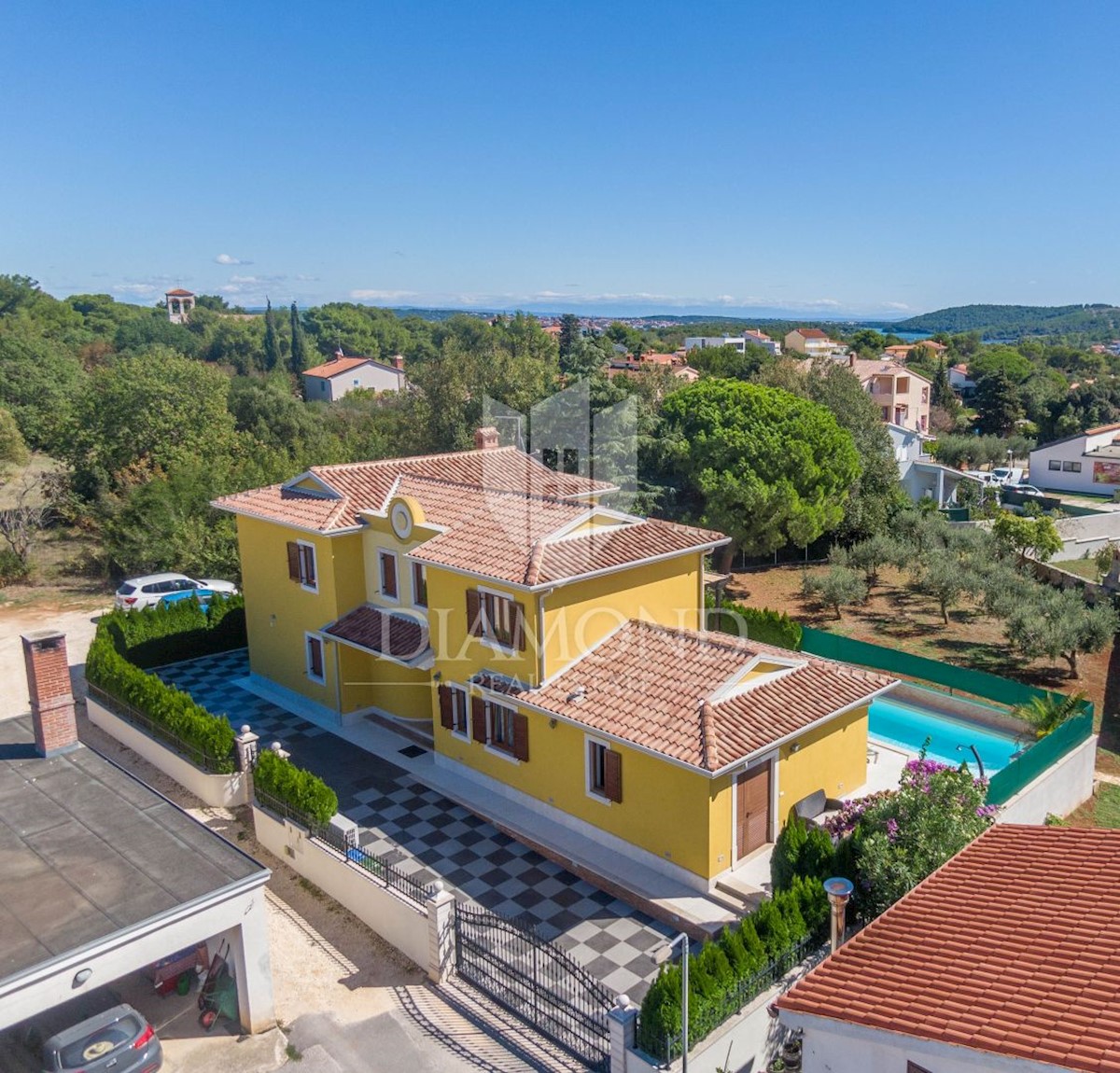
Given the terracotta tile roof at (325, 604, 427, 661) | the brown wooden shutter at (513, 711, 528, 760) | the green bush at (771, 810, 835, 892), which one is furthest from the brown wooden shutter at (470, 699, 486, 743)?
the green bush at (771, 810, 835, 892)

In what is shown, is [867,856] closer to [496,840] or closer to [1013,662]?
[496,840]

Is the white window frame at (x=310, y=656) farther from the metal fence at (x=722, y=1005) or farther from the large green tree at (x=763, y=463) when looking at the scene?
the large green tree at (x=763, y=463)

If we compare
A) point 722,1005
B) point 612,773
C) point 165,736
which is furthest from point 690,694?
point 165,736

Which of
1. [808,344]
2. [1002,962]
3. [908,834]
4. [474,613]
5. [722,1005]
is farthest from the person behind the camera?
[808,344]

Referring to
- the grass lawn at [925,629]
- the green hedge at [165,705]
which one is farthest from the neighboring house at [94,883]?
the grass lawn at [925,629]

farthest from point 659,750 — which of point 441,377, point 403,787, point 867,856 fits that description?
point 441,377

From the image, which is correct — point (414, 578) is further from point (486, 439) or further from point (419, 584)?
point (486, 439)

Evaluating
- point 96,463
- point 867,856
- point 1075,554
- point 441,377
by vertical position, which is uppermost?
point 441,377
